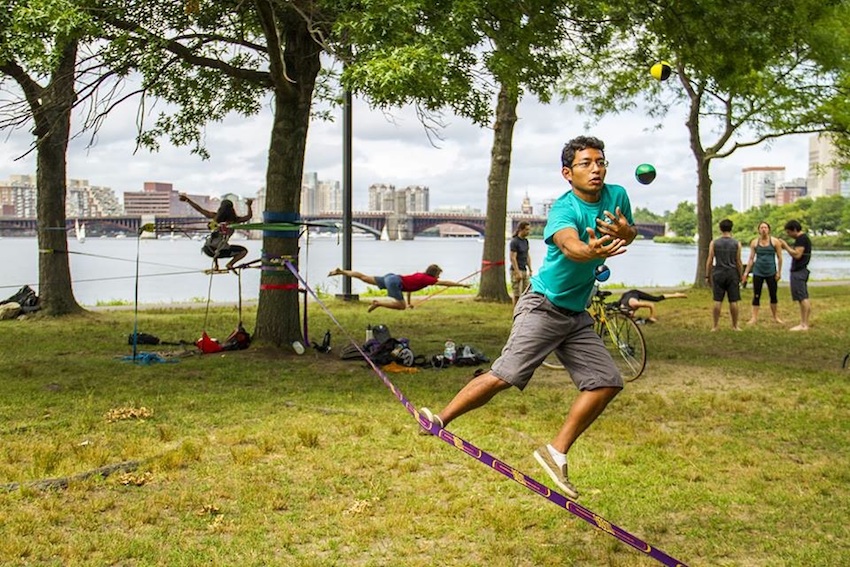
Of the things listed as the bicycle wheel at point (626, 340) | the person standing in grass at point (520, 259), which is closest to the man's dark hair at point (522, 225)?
the person standing in grass at point (520, 259)

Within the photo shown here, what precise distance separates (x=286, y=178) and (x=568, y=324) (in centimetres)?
779

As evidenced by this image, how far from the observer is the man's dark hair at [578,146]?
5.03 m

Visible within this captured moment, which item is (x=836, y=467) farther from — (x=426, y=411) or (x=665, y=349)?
(x=665, y=349)

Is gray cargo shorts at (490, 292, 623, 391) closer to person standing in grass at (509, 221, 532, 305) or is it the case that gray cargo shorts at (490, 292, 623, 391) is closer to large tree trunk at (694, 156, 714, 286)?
person standing in grass at (509, 221, 532, 305)

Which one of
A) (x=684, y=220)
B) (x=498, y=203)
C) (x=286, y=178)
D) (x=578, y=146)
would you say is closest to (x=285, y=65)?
(x=286, y=178)

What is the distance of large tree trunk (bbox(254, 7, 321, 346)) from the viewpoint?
12219mm

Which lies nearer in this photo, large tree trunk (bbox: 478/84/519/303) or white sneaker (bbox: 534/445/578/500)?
white sneaker (bbox: 534/445/578/500)

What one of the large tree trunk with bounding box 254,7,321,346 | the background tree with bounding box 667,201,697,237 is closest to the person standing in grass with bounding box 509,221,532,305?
the large tree trunk with bounding box 254,7,321,346

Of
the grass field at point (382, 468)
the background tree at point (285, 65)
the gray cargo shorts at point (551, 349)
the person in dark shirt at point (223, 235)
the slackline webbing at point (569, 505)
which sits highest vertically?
the background tree at point (285, 65)

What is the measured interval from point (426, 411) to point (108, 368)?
22.4 feet

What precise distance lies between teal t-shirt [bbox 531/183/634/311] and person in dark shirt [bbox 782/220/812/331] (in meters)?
11.8

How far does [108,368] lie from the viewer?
1105 cm

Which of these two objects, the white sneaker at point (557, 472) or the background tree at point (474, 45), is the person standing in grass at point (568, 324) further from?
the background tree at point (474, 45)

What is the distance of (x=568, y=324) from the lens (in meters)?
5.20
